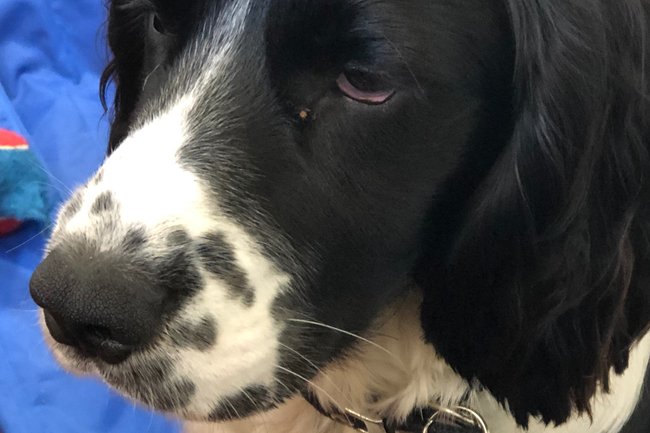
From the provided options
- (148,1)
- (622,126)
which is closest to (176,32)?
(148,1)

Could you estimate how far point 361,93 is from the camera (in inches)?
40.1

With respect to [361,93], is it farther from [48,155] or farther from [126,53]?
[48,155]

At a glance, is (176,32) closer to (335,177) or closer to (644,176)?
(335,177)

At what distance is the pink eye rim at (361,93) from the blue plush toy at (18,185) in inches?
48.9

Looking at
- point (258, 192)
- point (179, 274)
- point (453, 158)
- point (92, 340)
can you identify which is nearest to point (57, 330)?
point (92, 340)

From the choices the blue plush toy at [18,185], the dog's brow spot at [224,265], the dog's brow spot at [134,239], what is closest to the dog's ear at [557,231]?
the dog's brow spot at [224,265]

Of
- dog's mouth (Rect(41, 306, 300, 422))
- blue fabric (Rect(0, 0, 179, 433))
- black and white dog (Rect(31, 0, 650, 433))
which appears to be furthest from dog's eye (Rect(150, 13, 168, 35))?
blue fabric (Rect(0, 0, 179, 433))

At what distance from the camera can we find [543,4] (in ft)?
3.41

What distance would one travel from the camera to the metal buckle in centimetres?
126

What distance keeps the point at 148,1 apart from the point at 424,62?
381mm

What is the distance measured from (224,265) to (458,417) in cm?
48

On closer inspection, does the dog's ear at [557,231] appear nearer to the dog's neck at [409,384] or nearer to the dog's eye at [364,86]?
the dog's neck at [409,384]

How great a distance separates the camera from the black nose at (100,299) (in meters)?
0.90

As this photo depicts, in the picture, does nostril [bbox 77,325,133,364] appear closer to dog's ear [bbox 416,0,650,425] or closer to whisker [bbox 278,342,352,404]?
whisker [bbox 278,342,352,404]
